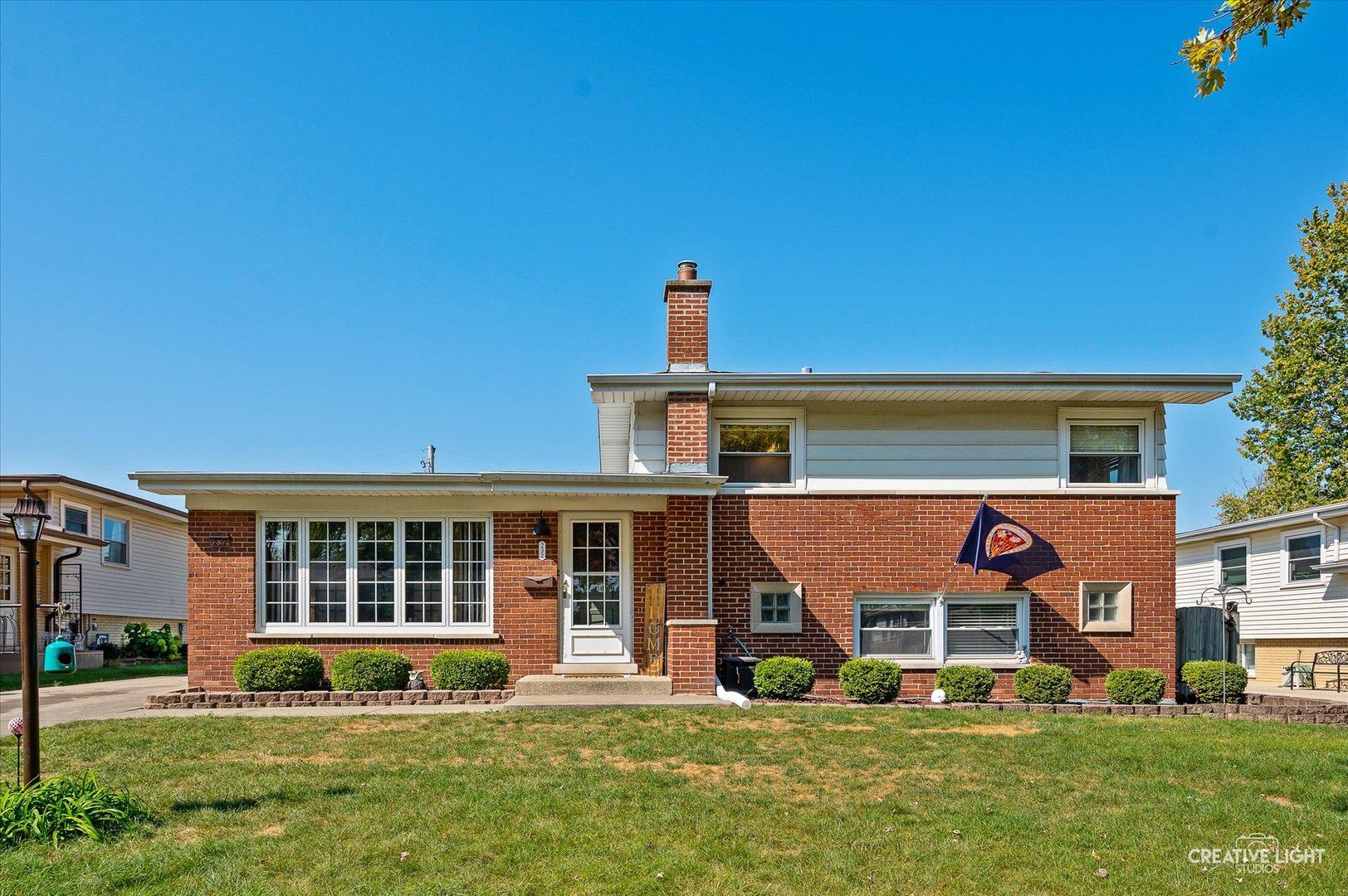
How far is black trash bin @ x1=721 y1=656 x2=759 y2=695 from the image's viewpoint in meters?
14.6

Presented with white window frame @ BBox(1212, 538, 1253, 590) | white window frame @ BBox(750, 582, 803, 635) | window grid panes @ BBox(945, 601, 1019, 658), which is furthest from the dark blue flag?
white window frame @ BBox(1212, 538, 1253, 590)

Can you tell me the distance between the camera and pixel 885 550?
599 inches

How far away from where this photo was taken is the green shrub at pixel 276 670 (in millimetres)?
13789

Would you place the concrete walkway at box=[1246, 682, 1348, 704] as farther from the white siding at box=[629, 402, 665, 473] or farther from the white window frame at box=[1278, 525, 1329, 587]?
the white siding at box=[629, 402, 665, 473]

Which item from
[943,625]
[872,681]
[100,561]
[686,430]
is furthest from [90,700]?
[100,561]

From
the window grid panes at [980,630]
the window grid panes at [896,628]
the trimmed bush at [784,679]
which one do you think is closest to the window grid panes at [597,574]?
the trimmed bush at [784,679]

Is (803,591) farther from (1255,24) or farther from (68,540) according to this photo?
(68,540)

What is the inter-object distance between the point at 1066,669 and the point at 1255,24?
35.0 ft

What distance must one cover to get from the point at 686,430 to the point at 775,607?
2838mm

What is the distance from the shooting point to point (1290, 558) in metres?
23.1

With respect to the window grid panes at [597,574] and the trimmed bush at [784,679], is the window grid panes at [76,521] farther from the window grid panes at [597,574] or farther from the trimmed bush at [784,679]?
the trimmed bush at [784,679]

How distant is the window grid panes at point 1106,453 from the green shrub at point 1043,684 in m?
2.92

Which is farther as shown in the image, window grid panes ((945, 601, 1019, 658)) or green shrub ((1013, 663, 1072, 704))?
window grid panes ((945, 601, 1019, 658))

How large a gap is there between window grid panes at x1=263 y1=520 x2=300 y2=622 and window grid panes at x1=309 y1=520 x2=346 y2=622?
8.2 inches
